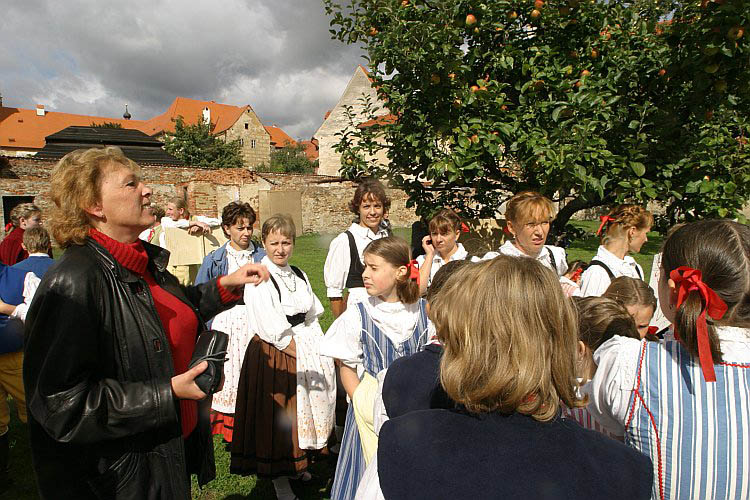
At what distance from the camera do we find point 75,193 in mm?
1796

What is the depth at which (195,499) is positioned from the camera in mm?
3238

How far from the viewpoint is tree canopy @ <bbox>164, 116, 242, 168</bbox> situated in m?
36.1

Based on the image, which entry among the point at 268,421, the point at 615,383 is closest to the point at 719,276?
the point at 615,383

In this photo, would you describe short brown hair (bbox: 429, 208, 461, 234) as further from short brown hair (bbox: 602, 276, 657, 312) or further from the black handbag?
the black handbag

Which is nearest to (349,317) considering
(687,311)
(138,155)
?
(687,311)

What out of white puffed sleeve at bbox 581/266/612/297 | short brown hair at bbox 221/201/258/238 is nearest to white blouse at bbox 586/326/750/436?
white puffed sleeve at bbox 581/266/612/297

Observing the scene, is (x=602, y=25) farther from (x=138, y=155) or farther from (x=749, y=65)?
(x=138, y=155)

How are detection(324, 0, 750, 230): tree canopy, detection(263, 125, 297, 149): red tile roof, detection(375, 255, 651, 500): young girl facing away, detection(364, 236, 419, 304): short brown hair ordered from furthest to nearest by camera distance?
detection(263, 125, 297, 149): red tile roof, detection(324, 0, 750, 230): tree canopy, detection(364, 236, 419, 304): short brown hair, detection(375, 255, 651, 500): young girl facing away

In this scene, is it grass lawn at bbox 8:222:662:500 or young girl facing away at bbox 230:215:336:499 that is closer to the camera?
young girl facing away at bbox 230:215:336:499

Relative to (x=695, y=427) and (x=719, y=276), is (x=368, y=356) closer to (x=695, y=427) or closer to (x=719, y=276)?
(x=695, y=427)

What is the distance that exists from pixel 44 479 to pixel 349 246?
2694 millimetres

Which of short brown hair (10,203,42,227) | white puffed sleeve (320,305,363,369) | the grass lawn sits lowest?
the grass lawn

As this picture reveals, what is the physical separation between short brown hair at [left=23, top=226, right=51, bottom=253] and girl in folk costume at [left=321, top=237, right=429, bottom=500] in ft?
10.3

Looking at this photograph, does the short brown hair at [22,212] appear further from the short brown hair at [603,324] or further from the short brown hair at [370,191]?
the short brown hair at [603,324]
